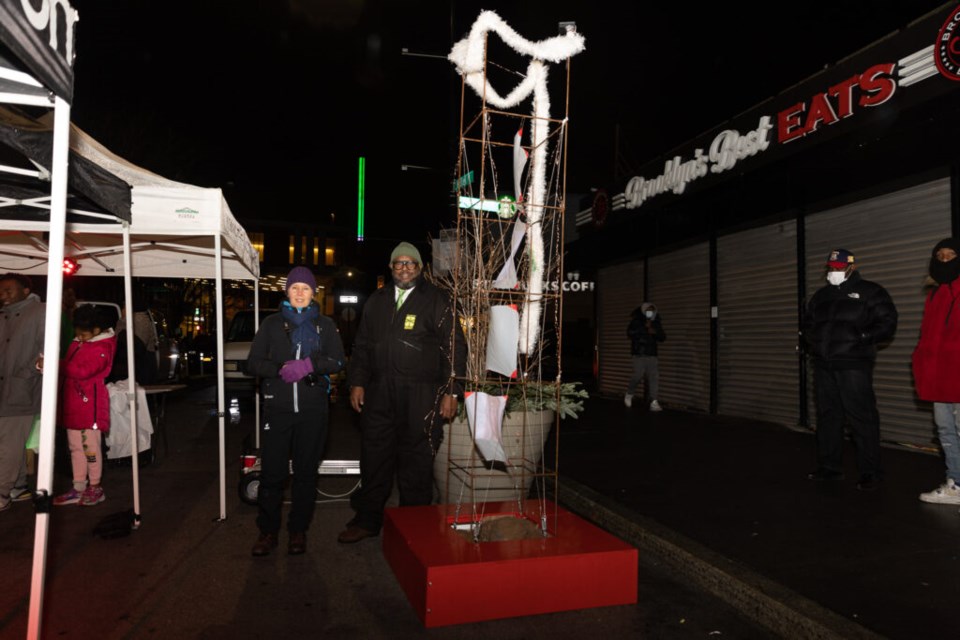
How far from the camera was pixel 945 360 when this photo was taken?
5184 millimetres

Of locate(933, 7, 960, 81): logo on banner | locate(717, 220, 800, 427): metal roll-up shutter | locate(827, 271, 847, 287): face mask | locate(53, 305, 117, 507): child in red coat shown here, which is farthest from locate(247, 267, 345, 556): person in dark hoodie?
locate(717, 220, 800, 427): metal roll-up shutter

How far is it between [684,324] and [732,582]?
885 centimetres

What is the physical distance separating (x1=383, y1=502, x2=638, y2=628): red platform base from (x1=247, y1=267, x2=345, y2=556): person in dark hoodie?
3.37 ft

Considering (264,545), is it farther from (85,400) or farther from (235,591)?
(85,400)

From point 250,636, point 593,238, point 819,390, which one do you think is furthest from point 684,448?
point 593,238

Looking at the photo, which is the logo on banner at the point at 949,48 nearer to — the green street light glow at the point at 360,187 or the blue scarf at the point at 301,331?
the blue scarf at the point at 301,331

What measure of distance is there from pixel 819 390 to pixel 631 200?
745 cm

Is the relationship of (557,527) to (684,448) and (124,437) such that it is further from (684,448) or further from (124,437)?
(124,437)

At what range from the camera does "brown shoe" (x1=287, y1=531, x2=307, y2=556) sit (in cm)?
456

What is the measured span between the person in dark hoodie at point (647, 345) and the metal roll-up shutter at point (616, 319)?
1.91 metres

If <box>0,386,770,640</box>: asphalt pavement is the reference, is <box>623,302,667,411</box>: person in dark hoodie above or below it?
above

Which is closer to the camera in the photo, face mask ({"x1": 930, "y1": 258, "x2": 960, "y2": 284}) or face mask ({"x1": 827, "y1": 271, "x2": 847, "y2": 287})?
face mask ({"x1": 930, "y1": 258, "x2": 960, "y2": 284})

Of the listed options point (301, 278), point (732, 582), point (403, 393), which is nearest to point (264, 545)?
point (403, 393)

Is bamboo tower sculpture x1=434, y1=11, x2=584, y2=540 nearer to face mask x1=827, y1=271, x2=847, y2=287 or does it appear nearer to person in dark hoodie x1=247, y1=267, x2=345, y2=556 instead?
person in dark hoodie x1=247, y1=267, x2=345, y2=556
